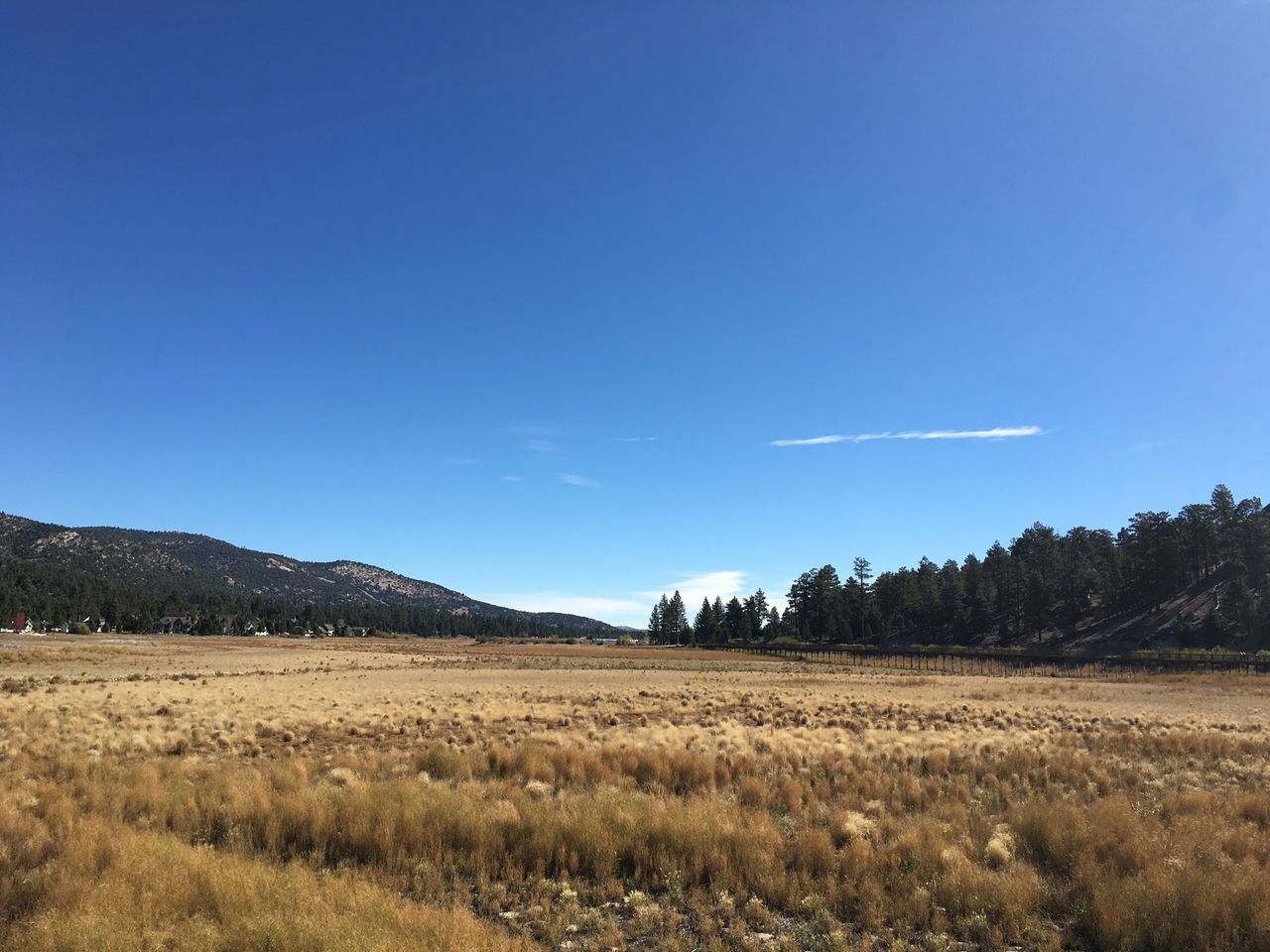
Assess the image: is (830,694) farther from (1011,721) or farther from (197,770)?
(197,770)

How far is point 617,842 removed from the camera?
10102 mm

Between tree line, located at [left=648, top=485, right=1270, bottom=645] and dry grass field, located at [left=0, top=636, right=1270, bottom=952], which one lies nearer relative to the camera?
dry grass field, located at [left=0, top=636, right=1270, bottom=952]

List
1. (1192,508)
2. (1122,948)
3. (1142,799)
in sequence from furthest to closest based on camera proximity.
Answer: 1. (1192,508)
2. (1142,799)
3. (1122,948)

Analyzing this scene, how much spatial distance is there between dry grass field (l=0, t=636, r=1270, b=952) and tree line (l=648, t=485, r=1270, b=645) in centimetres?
10392

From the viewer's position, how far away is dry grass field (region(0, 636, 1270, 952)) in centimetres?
734

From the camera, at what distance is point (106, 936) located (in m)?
6.21

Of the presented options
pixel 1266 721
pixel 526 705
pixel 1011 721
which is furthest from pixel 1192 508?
pixel 526 705

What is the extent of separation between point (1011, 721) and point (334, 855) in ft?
90.8

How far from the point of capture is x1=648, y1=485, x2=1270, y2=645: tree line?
328 feet

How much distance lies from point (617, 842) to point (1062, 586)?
5198 inches

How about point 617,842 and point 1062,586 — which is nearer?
point 617,842

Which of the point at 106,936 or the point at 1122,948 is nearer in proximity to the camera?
the point at 106,936

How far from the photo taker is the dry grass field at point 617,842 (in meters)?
7.34

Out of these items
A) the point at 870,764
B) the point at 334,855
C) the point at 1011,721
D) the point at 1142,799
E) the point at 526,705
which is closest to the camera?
the point at 334,855
